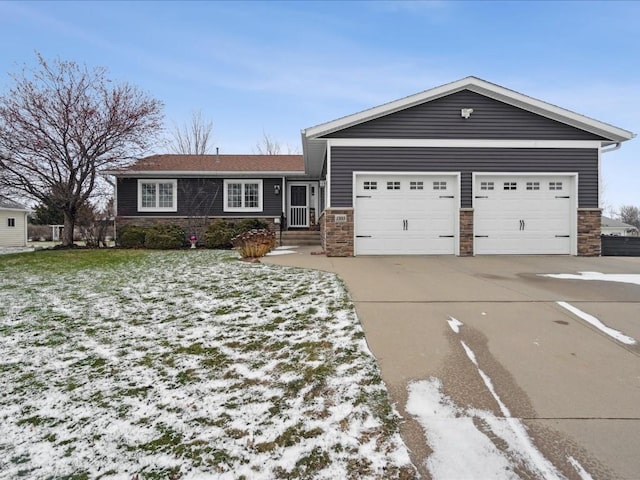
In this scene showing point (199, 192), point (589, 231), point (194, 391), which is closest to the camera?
point (194, 391)

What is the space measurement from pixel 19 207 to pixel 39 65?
43.7 feet

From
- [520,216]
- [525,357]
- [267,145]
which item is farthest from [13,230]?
[525,357]

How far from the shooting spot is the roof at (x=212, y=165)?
14.6 m

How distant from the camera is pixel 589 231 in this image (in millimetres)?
9523

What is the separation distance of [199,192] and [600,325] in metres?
14.2

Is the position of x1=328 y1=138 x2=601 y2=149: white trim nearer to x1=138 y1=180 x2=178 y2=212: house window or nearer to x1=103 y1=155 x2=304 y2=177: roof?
x1=103 y1=155 x2=304 y2=177: roof

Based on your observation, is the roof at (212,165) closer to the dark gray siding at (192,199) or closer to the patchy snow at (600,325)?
the dark gray siding at (192,199)

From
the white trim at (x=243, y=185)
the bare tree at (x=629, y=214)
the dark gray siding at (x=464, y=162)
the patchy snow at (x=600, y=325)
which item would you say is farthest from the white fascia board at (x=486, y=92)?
the bare tree at (x=629, y=214)

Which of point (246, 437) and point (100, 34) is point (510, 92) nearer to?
point (246, 437)

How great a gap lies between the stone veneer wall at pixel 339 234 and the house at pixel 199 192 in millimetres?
6205

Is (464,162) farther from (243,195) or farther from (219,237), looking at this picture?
(243,195)

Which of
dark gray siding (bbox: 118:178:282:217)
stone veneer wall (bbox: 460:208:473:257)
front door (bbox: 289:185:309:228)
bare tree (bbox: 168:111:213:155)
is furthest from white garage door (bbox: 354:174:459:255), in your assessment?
bare tree (bbox: 168:111:213:155)

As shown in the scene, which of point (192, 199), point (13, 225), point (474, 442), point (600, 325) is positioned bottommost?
point (474, 442)

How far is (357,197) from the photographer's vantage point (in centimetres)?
940
